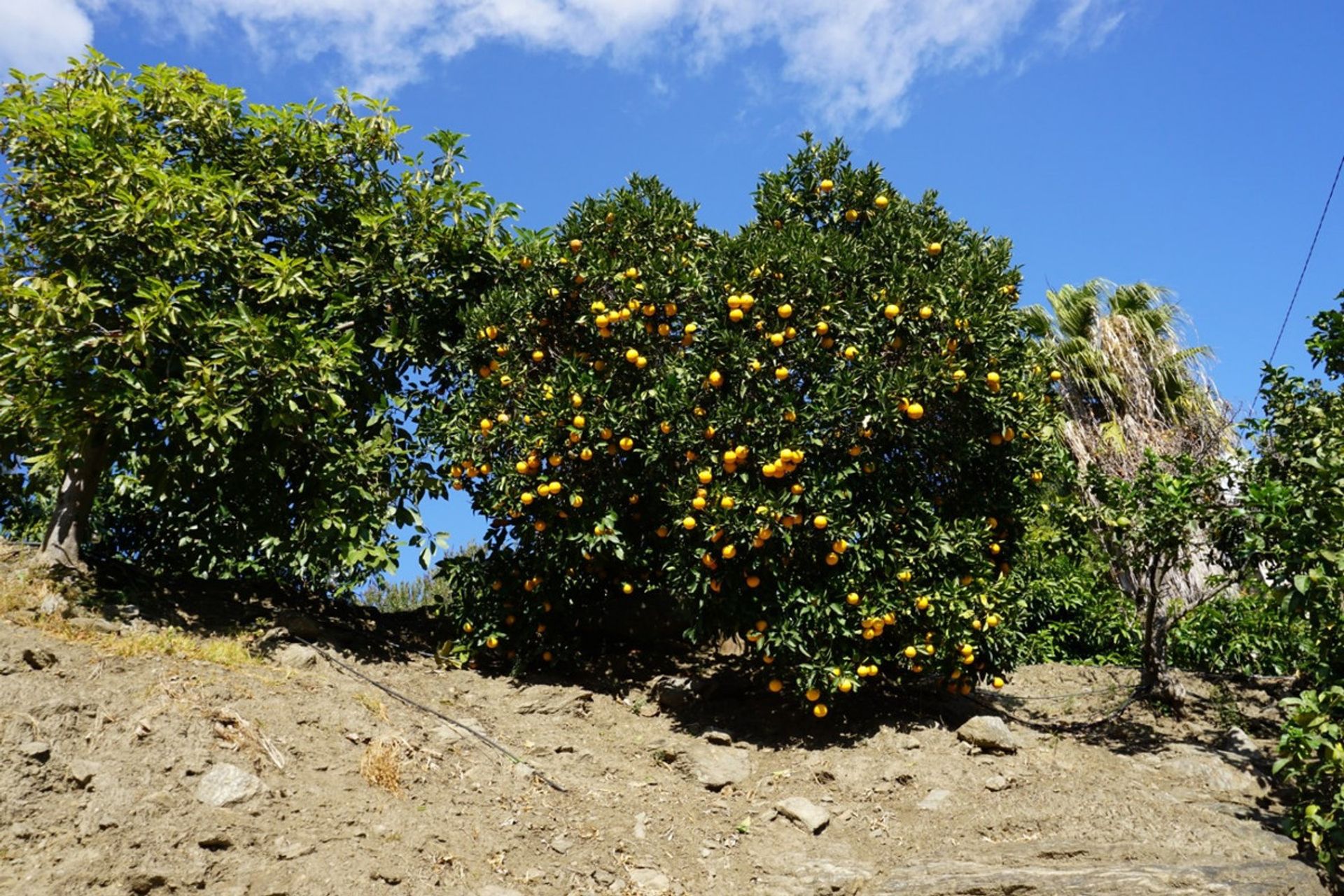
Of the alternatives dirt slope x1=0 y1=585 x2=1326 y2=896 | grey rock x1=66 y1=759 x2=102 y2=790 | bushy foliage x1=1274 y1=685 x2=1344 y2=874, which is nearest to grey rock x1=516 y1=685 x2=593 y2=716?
dirt slope x1=0 y1=585 x2=1326 y2=896

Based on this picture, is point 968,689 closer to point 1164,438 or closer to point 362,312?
point 362,312

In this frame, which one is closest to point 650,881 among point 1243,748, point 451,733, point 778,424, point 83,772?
point 451,733

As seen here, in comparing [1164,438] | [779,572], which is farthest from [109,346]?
[1164,438]

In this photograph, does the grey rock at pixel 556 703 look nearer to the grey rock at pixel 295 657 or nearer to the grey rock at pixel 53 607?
the grey rock at pixel 295 657

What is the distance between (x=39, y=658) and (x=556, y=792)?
330cm

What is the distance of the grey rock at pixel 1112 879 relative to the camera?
20.2 feet

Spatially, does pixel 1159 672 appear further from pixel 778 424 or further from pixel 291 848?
pixel 291 848

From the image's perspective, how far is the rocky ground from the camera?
582 centimetres

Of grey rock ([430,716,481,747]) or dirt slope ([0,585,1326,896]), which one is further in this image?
grey rock ([430,716,481,747])

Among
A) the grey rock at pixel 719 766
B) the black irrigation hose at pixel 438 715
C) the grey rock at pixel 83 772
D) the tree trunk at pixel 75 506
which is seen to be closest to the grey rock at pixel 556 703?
the black irrigation hose at pixel 438 715

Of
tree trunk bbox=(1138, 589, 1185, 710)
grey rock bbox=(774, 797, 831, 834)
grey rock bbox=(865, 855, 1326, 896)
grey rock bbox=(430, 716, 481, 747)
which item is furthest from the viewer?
tree trunk bbox=(1138, 589, 1185, 710)

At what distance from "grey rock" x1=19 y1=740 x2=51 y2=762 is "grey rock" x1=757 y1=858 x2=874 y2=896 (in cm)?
404

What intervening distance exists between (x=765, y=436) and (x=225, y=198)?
15.4 feet

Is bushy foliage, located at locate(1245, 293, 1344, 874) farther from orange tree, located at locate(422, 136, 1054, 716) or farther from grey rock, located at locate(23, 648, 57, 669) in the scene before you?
grey rock, located at locate(23, 648, 57, 669)
